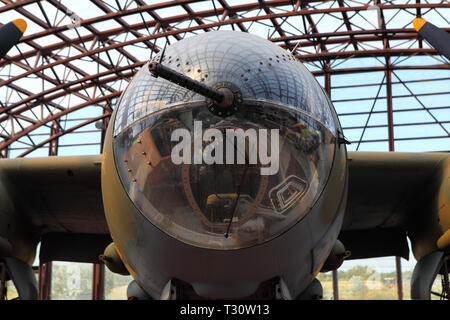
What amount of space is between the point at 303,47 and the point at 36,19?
13.6m

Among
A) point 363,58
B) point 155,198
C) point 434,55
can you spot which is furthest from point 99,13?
point 155,198

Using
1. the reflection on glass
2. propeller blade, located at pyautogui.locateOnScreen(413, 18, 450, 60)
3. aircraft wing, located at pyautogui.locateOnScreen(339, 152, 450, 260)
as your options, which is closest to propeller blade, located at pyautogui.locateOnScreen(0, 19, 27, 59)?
aircraft wing, located at pyautogui.locateOnScreen(339, 152, 450, 260)

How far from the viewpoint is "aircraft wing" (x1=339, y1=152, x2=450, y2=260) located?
644 centimetres

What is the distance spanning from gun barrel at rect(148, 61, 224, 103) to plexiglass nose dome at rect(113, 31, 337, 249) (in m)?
0.12

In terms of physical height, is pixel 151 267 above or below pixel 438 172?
below

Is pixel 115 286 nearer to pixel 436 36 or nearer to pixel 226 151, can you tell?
pixel 436 36

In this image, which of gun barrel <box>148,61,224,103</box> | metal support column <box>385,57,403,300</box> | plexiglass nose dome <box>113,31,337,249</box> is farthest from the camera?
metal support column <box>385,57,403,300</box>

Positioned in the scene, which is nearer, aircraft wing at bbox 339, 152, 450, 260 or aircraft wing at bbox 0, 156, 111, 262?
aircraft wing at bbox 339, 152, 450, 260

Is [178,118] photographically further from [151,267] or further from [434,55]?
[434,55]

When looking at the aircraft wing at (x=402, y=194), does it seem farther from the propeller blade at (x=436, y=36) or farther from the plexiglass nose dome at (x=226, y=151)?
the plexiglass nose dome at (x=226, y=151)

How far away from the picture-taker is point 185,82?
3229 mm

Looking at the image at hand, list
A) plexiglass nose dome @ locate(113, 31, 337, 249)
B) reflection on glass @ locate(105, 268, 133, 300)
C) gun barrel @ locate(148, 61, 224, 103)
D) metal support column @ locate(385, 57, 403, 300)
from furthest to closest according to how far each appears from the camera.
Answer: reflection on glass @ locate(105, 268, 133, 300), metal support column @ locate(385, 57, 403, 300), plexiglass nose dome @ locate(113, 31, 337, 249), gun barrel @ locate(148, 61, 224, 103)

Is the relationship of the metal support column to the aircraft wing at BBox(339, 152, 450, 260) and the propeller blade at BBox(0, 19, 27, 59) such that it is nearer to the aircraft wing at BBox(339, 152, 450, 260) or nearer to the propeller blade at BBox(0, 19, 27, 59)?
the aircraft wing at BBox(339, 152, 450, 260)

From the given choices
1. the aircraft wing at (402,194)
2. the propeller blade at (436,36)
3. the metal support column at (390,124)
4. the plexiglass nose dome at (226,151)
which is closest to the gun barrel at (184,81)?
the plexiglass nose dome at (226,151)
